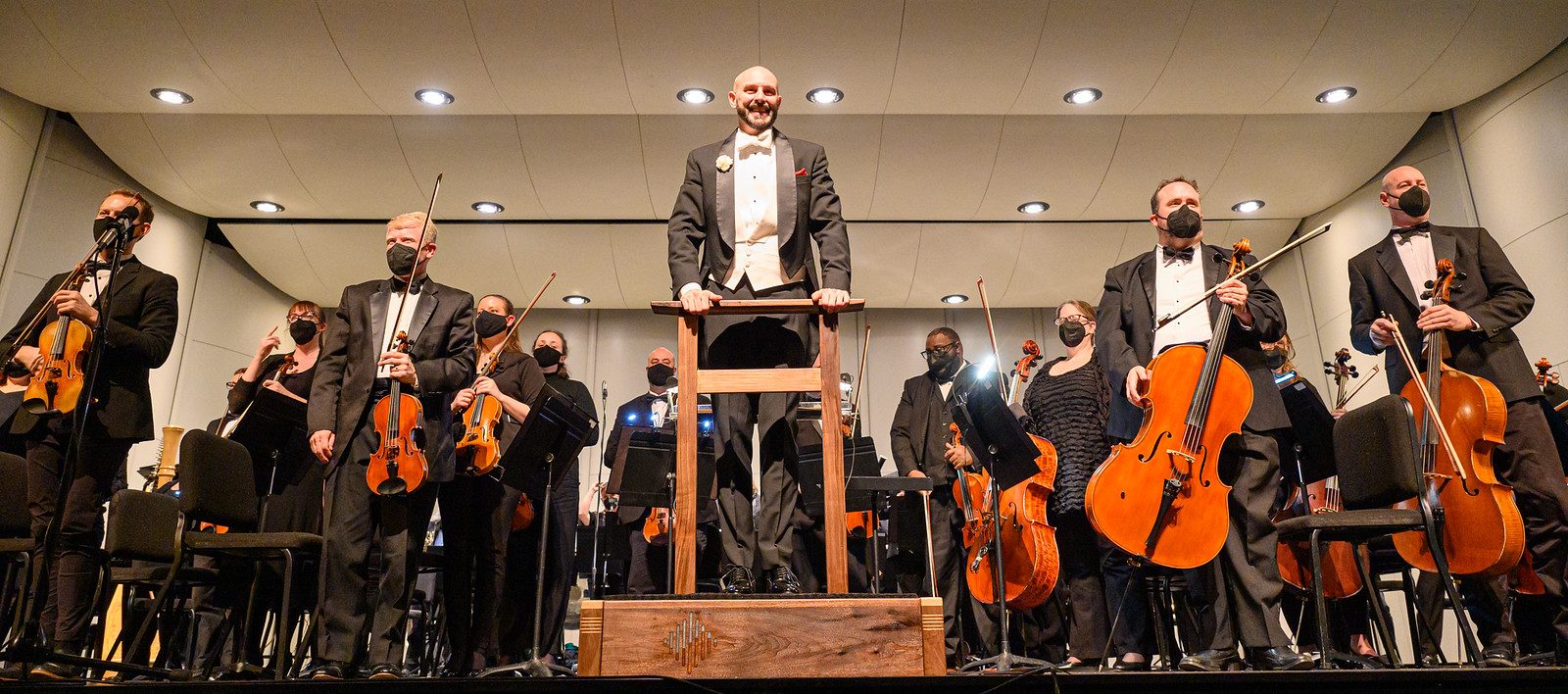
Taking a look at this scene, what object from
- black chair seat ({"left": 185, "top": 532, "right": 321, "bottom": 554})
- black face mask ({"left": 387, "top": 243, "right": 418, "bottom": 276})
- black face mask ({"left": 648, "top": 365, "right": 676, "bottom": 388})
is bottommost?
black chair seat ({"left": 185, "top": 532, "right": 321, "bottom": 554})

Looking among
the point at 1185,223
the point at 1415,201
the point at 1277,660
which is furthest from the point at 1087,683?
the point at 1415,201

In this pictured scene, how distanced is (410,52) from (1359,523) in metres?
4.93

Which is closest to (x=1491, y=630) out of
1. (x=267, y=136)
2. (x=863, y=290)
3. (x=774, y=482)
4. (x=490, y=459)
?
(x=774, y=482)

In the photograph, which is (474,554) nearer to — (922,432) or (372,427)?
(372,427)

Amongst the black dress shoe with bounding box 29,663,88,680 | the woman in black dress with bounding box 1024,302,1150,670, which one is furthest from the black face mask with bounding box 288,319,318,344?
the woman in black dress with bounding box 1024,302,1150,670

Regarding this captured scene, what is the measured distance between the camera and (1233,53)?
544 centimetres

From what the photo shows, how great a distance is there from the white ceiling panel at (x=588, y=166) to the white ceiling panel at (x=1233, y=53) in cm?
319

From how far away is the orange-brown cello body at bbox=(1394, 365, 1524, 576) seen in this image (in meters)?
3.18

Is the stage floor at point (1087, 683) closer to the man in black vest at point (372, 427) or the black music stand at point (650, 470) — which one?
the man in black vest at point (372, 427)

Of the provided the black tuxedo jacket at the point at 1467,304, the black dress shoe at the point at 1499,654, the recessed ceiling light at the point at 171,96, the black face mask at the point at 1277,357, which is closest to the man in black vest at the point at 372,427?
the recessed ceiling light at the point at 171,96

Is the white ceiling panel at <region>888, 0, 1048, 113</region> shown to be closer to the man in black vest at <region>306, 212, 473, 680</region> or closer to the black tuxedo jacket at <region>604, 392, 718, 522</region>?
the black tuxedo jacket at <region>604, 392, 718, 522</region>

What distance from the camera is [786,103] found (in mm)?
6000

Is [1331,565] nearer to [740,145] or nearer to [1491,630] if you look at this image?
[1491,630]

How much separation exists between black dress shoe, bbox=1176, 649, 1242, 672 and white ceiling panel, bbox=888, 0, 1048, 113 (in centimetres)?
333
